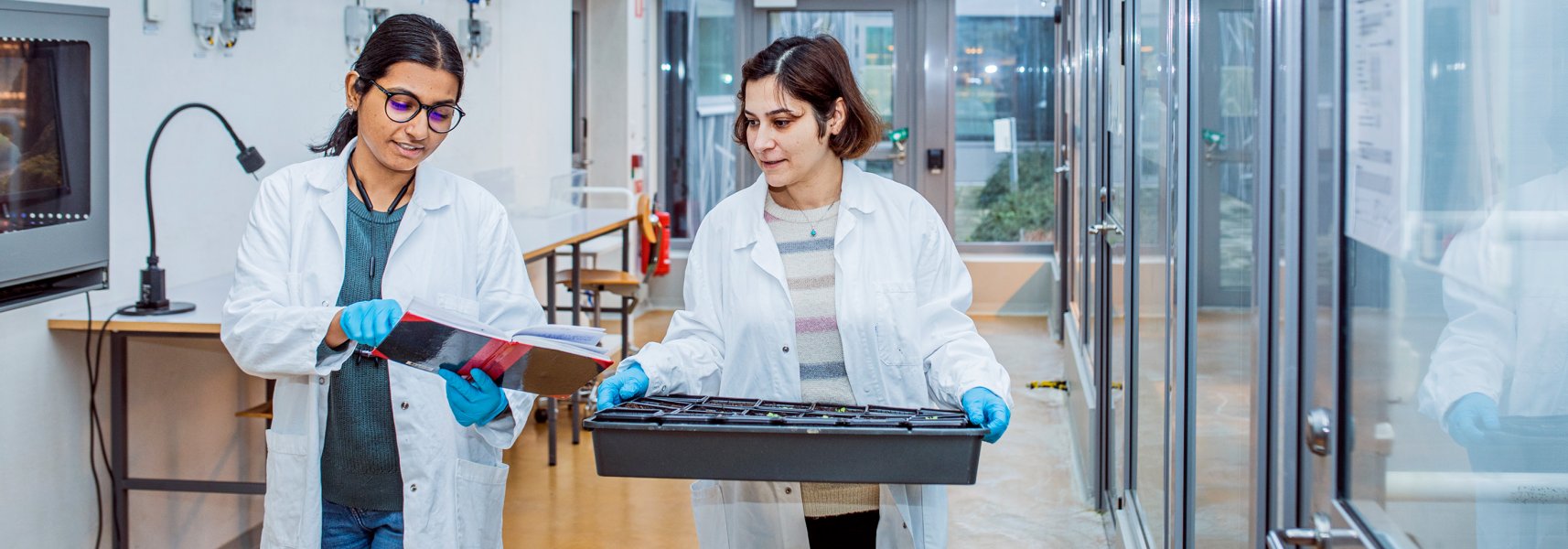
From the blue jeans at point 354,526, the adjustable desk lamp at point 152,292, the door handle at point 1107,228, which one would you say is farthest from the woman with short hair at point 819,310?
the adjustable desk lamp at point 152,292

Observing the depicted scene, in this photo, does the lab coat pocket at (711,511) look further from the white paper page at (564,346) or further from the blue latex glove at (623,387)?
the white paper page at (564,346)

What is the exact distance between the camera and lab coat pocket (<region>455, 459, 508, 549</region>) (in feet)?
6.44

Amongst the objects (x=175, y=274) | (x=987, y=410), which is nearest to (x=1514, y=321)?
(x=987, y=410)

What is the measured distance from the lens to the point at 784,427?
147 cm

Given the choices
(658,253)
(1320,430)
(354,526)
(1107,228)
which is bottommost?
(354,526)

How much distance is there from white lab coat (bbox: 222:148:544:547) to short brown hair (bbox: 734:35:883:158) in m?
0.46

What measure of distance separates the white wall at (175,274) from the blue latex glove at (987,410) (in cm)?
209

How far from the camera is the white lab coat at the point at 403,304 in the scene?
6.13 feet

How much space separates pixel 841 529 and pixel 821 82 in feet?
2.12

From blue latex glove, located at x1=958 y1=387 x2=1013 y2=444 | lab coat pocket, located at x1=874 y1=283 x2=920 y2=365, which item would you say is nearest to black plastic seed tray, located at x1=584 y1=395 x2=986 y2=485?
blue latex glove, located at x1=958 y1=387 x2=1013 y2=444

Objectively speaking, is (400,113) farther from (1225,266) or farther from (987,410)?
(1225,266)

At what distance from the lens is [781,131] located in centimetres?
183

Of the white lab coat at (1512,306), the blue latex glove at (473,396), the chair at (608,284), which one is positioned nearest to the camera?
the white lab coat at (1512,306)

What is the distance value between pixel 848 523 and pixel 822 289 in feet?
1.13
